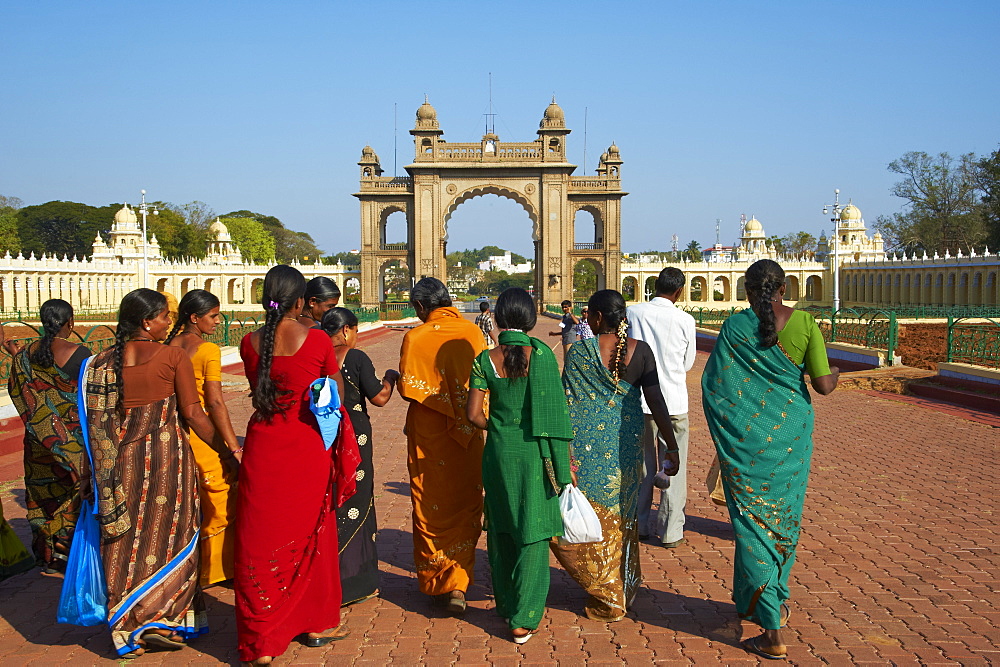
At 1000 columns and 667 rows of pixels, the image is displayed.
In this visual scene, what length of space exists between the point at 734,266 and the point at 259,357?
56628 millimetres

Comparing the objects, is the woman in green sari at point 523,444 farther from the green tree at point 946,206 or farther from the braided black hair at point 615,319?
the green tree at point 946,206

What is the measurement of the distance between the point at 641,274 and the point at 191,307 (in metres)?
53.8

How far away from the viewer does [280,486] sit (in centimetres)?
331

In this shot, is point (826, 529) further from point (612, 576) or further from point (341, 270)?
point (341, 270)

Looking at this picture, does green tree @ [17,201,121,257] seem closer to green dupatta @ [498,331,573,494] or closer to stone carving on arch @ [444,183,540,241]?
stone carving on arch @ [444,183,540,241]

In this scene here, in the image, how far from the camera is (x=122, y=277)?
4603cm

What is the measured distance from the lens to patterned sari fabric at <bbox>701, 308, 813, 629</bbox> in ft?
11.1

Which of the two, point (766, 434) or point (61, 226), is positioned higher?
point (61, 226)

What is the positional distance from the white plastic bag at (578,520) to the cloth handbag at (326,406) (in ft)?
3.35

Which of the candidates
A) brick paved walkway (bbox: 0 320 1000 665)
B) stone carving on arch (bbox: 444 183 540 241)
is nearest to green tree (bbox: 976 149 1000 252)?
stone carving on arch (bbox: 444 183 540 241)

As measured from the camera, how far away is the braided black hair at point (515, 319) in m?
3.41

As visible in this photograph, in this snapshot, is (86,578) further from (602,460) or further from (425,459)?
(602,460)

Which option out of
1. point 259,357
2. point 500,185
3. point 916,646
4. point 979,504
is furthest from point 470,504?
point 500,185

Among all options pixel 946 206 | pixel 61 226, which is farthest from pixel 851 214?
pixel 61 226
